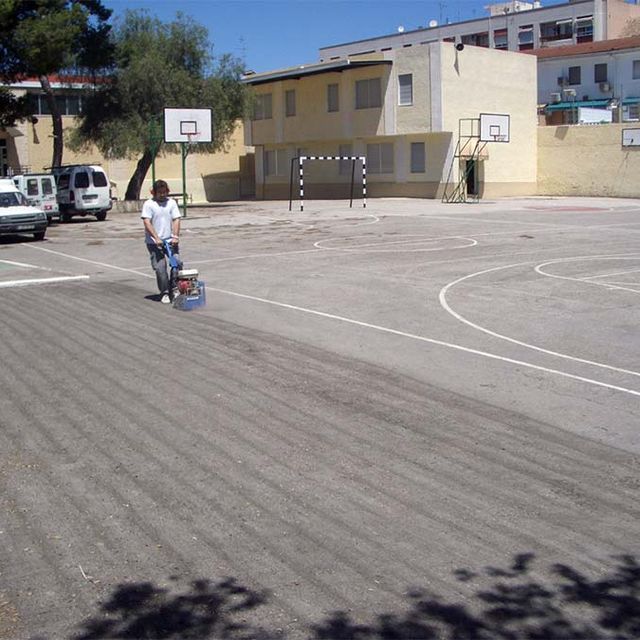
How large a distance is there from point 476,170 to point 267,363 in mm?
42235

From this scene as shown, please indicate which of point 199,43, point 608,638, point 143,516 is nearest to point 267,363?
point 143,516

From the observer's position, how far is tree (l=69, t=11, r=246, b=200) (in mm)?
44219

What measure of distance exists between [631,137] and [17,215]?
32.7 metres

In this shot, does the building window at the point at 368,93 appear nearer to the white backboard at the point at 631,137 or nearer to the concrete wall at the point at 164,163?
the concrete wall at the point at 164,163

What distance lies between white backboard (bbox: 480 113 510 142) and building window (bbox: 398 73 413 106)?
392 cm

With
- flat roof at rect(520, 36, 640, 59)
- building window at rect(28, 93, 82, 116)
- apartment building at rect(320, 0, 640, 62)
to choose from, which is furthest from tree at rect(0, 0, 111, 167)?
apartment building at rect(320, 0, 640, 62)

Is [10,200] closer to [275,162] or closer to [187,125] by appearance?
[187,125]

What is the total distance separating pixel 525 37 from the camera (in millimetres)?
91000

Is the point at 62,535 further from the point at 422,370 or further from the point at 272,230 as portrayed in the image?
the point at 272,230

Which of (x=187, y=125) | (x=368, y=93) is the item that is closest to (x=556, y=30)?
(x=368, y=93)

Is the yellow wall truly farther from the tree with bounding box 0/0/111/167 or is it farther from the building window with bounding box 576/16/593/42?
the building window with bounding box 576/16/593/42

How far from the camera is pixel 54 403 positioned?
8.23 meters

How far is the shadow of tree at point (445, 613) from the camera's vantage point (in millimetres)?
4195

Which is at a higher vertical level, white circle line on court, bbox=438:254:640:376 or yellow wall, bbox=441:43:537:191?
yellow wall, bbox=441:43:537:191
